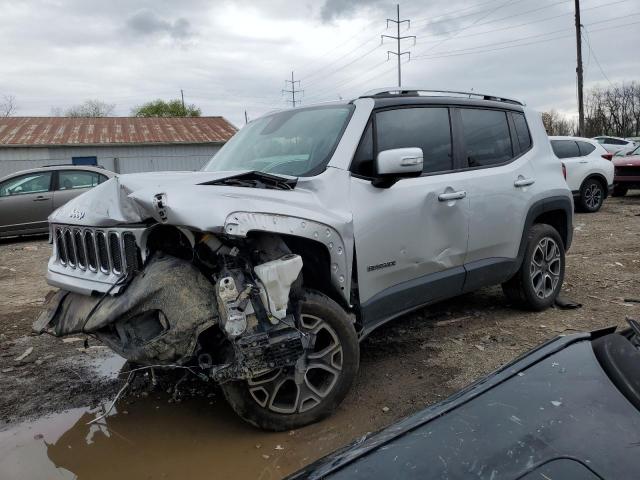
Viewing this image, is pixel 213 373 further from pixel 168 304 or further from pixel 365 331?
pixel 365 331

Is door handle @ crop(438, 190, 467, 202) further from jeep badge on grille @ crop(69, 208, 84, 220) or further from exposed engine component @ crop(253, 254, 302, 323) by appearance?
jeep badge on grille @ crop(69, 208, 84, 220)

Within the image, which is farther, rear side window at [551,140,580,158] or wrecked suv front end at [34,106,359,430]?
rear side window at [551,140,580,158]

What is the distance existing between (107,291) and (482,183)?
9.63 ft

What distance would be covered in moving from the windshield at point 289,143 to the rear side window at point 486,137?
1201mm

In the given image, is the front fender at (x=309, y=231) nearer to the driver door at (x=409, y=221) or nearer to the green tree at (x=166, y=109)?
the driver door at (x=409, y=221)

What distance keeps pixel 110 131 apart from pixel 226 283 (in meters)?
31.4

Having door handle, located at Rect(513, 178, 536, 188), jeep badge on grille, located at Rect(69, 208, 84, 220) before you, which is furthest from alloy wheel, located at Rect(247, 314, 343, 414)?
door handle, located at Rect(513, 178, 536, 188)

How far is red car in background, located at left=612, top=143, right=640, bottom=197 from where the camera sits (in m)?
14.6

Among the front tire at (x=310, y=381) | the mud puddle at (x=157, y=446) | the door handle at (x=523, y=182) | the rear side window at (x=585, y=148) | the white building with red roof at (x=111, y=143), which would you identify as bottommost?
the mud puddle at (x=157, y=446)

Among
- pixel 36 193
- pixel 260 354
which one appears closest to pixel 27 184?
pixel 36 193

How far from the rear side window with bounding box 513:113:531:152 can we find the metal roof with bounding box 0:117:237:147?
26432 millimetres

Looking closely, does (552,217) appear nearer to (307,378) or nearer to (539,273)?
(539,273)

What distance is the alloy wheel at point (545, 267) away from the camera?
200 inches

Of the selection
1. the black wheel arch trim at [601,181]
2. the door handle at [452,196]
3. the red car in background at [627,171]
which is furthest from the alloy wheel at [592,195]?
the door handle at [452,196]
